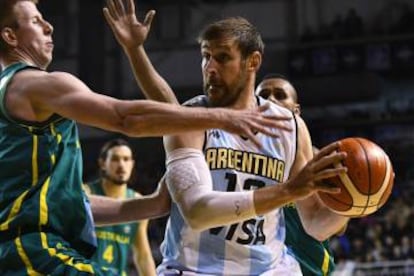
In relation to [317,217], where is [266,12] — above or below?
above

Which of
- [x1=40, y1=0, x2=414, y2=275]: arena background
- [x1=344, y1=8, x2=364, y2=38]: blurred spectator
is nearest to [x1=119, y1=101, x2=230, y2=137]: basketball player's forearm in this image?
[x1=40, y1=0, x2=414, y2=275]: arena background

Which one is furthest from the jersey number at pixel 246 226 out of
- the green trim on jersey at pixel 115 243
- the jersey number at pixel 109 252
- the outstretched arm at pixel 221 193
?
the jersey number at pixel 109 252

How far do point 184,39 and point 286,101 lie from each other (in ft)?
46.6

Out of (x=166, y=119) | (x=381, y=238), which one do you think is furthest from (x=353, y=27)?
(x=166, y=119)

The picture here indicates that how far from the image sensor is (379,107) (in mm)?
18125

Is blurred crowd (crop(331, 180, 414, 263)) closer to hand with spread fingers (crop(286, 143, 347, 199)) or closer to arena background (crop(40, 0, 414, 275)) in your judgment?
arena background (crop(40, 0, 414, 275))

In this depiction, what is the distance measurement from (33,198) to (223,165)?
939 millimetres

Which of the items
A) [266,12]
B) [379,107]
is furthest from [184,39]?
[379,107]

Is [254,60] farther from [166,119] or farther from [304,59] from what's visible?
[304,59]

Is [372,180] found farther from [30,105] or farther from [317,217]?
[30,105]

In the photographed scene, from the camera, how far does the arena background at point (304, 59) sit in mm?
17859

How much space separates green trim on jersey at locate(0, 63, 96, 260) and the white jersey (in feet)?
2.18

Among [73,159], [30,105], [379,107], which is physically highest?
[30,105]

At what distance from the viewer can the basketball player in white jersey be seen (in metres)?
3.99
